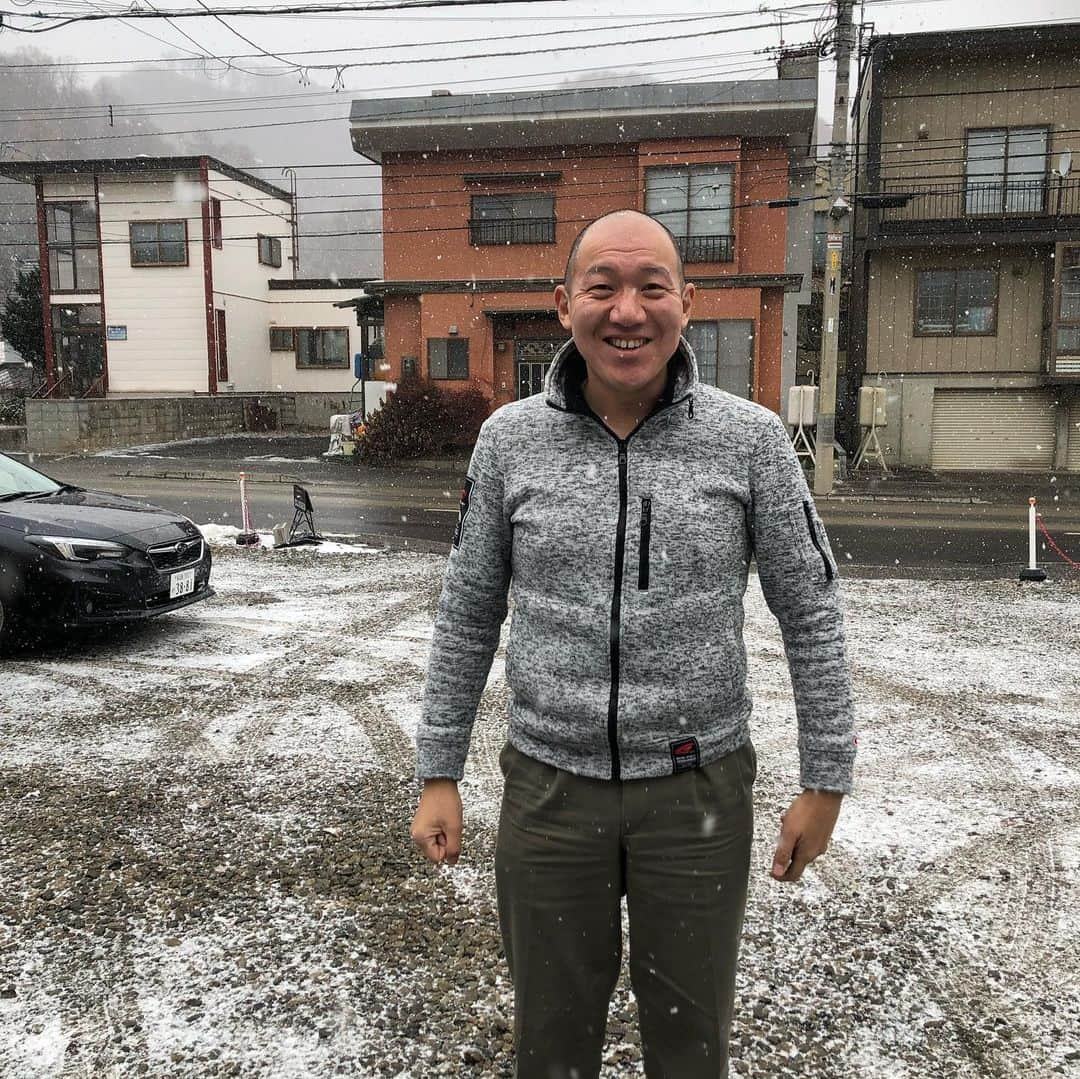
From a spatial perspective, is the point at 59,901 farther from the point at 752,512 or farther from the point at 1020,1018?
the point at 1020,1018

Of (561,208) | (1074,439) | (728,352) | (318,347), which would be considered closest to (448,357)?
(561,208)

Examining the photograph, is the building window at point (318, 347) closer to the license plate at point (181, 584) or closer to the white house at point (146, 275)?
the white house at point (146, 275)

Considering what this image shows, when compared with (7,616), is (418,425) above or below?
above

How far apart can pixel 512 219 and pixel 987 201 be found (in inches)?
445

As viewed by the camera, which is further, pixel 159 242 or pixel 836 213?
pixel 159 242

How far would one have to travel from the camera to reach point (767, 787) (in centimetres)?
449

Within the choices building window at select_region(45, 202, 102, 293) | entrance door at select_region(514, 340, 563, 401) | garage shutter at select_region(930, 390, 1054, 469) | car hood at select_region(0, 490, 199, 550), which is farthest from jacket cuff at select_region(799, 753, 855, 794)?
building window at select_region(45, 202, 102, 293)

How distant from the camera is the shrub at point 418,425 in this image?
22.7 m

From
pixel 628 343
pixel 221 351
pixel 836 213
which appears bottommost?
pixel 628 343

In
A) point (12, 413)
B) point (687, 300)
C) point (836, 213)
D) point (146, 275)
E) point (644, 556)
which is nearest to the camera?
point (644, 556)

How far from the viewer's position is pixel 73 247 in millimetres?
32938

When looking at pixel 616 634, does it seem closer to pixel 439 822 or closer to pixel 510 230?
pixel 439 822

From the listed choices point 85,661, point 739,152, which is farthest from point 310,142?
point 85,661

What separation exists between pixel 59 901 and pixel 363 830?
115 centimetres
